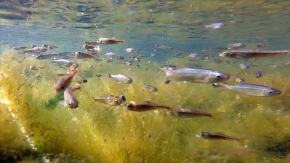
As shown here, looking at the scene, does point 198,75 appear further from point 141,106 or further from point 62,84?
point 62,84

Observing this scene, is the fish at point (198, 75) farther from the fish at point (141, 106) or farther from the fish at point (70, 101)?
the fish at point (70, 101)

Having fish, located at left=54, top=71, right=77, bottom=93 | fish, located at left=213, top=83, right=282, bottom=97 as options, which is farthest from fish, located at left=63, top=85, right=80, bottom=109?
fish, located at left=213, top=83, right=282, bottom=97

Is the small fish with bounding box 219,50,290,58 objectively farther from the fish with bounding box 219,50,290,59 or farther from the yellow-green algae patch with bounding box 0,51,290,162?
the yellow-green algae patch with bounding box 0,51,290,162

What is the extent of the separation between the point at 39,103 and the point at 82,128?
4.37 feet

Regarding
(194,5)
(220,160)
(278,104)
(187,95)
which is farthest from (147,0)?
(220,160)

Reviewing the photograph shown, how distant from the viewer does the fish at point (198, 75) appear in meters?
4.42

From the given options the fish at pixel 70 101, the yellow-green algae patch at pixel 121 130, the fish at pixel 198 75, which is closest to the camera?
the fish at pixel 70 101

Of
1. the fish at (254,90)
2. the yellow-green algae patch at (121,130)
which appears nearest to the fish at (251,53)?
the fish at (254,90)

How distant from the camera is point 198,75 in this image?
4523 mm

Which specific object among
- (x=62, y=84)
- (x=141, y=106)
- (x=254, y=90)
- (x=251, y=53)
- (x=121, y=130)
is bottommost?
(x=121, y=130)

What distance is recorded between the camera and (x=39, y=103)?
598 centimetres

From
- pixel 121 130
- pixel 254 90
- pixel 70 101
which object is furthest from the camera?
pixel 121 130

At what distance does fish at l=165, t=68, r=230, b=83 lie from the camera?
442 cm

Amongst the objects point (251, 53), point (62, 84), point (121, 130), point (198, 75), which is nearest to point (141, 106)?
point (198, 75)
